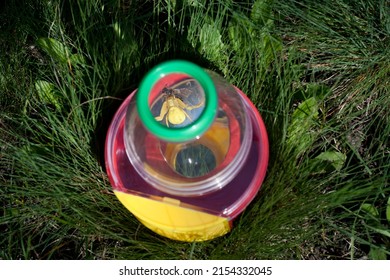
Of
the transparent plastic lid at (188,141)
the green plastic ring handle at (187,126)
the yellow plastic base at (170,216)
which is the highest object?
the green plastic ring handle at (187,126)

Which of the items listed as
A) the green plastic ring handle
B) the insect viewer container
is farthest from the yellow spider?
the green plastic ring handle

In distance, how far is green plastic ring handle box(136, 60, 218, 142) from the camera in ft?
4.11

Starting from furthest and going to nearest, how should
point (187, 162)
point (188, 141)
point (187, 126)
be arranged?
1. point (187, 162)
2. point (188, 141)
3. point (187, 126)

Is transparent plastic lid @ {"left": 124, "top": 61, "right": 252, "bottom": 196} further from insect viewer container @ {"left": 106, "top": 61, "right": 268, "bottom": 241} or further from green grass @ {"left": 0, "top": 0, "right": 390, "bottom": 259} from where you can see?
green grass @ {"left": 0, "top": 0, "right": 390, "bottom": 259}

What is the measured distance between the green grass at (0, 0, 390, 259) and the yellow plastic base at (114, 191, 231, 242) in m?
0.10

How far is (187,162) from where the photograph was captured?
5.06 feet

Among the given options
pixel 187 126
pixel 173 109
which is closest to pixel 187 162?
pixel 173 109

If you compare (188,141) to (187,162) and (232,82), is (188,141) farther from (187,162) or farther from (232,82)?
(232,82)

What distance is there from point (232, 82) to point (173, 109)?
0.23 metres

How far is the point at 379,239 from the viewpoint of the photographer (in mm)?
1584

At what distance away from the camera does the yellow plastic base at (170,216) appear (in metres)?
1.42

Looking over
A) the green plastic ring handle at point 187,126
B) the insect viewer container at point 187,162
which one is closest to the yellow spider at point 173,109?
the insect viewer container at point 187,162

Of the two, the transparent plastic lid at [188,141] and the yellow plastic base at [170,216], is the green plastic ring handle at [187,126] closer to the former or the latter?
the transparent plastic lid at [188,141]

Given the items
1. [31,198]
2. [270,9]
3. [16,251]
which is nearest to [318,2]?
[270,9]
